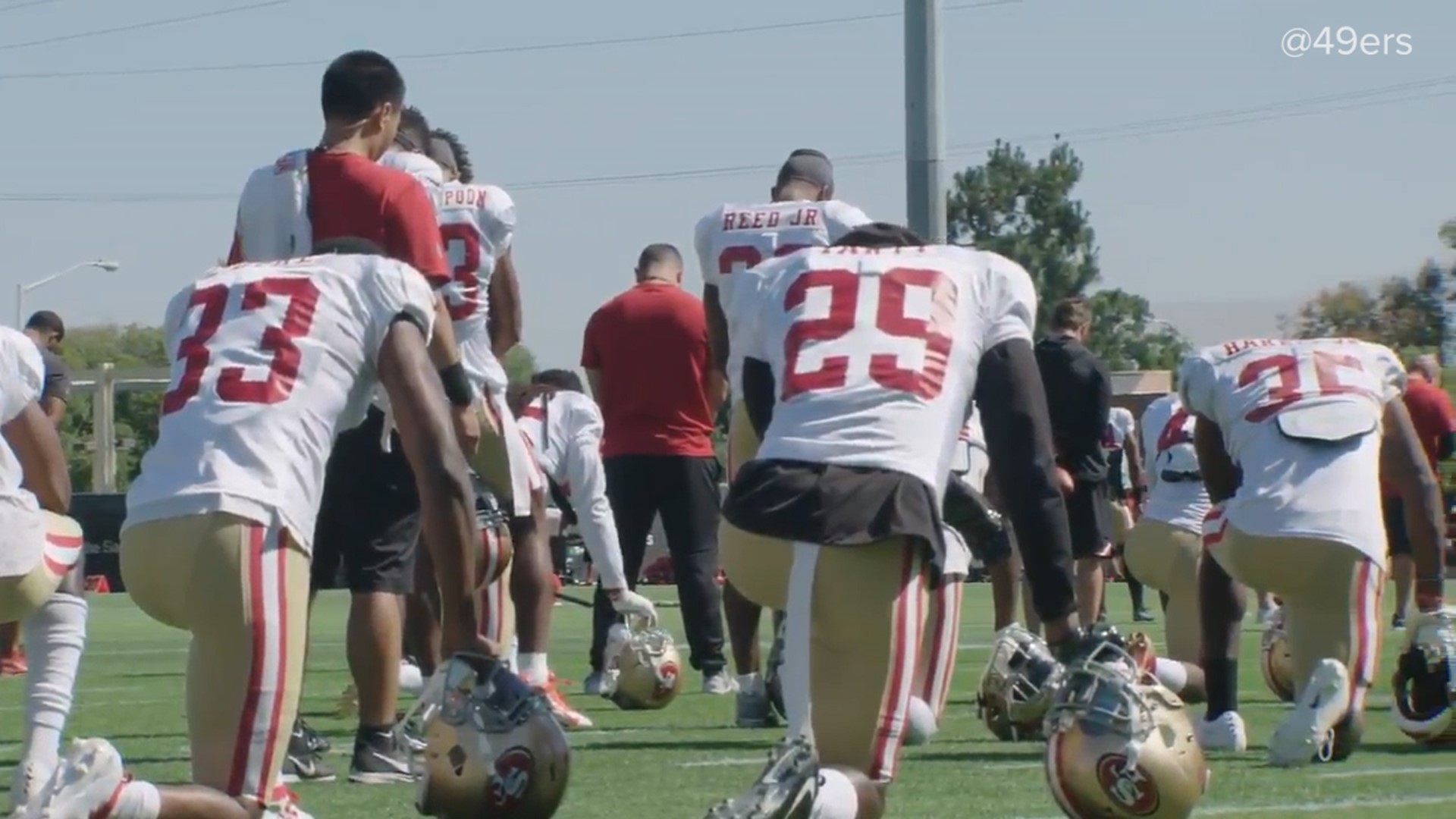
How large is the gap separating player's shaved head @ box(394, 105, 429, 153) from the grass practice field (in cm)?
180

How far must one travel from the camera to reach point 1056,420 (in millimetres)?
11891

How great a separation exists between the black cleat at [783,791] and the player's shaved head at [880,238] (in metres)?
1.14

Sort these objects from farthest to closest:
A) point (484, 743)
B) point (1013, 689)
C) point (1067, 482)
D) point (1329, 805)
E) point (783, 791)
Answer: point (1067, 482), point (1013, 689), point (1329, 805), point (484, 743), point (783, 791)

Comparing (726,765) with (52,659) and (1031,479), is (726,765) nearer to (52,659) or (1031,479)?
(52,659)

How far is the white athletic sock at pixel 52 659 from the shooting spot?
629 centimetres

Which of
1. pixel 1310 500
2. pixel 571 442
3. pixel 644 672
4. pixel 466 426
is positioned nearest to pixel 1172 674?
pixel 1310 500

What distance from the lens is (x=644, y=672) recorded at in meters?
9.70

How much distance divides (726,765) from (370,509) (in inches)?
50.5

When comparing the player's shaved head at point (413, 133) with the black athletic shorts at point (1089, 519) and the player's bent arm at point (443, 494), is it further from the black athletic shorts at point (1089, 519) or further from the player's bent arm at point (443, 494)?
the black athletic shorts at point (1089, 519)

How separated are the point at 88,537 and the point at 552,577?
1844 cm

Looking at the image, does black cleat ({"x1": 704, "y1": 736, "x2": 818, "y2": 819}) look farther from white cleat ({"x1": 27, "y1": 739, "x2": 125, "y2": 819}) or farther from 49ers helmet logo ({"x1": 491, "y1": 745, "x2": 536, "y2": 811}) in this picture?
white cleat ({"x1": 27, "y1": 739, "x2": 125, "y2": 819})

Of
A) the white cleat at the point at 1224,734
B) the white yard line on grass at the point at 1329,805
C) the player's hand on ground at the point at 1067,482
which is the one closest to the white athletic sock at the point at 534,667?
the white cleat at the point at 1224,734

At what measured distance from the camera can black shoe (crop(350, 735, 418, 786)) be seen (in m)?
6.95

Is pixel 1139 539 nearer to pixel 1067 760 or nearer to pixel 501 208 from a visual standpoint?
pixel 501 208
